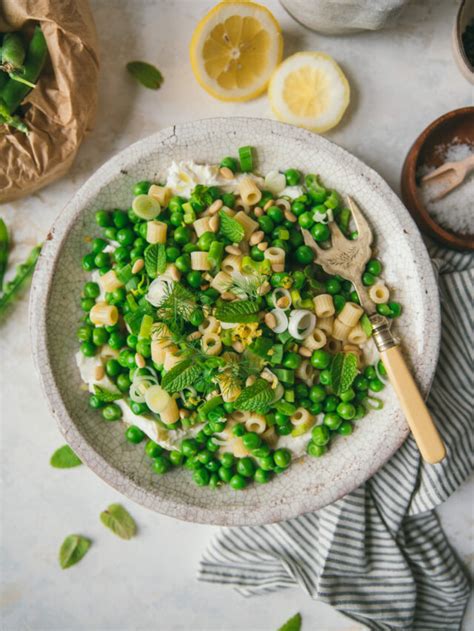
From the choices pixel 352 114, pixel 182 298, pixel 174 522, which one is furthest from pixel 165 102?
pixel 174 522

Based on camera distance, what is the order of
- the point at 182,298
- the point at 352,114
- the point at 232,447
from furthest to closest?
the point at 352,114 < the point at 232,447 < the point at 182,298

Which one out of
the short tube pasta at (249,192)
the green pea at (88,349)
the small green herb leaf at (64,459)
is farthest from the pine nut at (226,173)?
the small green herb leaf at (64,459)

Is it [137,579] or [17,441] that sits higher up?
[17,441]

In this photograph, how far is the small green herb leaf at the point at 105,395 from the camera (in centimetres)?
270

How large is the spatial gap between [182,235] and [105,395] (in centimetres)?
83

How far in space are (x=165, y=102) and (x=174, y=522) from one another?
223 cm

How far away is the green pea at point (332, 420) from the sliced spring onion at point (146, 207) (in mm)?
1230

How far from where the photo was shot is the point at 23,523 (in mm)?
3154

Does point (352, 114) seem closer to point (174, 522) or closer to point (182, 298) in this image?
point (182, 298)

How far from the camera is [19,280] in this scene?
9.98 ft

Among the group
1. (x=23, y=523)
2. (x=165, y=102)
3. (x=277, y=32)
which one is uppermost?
(x=277, y=32)

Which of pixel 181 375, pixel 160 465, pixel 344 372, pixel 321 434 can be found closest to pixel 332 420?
pixel 321 434

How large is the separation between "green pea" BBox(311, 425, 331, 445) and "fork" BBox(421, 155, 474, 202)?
4.13 ft

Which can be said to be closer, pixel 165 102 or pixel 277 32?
pixel 277 32
